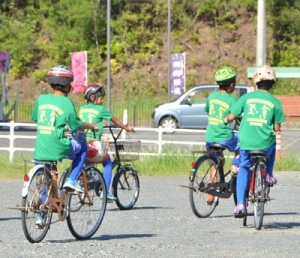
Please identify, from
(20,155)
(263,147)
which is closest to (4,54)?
(20,155)

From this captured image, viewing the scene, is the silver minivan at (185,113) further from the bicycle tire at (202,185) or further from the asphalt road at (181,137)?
the bicycle tire at (202,185)

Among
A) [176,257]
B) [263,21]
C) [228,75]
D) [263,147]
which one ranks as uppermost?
[263,21]

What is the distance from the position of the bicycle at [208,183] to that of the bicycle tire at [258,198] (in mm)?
1200

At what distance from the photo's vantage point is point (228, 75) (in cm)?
1382

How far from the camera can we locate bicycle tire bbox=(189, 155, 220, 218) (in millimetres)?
13594

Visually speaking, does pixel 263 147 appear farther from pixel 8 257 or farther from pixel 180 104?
pixel 180 104

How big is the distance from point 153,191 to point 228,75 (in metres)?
4.79

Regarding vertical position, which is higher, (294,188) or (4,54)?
(4,54)

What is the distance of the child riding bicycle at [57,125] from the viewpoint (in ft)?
35.7

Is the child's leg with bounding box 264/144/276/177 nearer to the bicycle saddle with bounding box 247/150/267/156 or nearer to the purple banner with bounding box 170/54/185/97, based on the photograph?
the bicycle saddle with bounding box 247/150/267/156

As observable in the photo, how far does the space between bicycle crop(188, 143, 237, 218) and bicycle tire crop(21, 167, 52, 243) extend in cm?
308

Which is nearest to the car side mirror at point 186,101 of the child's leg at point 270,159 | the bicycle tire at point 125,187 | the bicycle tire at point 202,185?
the bicycle tire at point 125,187

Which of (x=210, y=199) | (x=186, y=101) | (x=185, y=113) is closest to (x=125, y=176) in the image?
(x=210, y=199)

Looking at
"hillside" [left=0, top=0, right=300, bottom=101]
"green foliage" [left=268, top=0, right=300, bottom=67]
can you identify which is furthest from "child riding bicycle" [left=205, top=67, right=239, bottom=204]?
"green foliage" [left=268, top=0, right=300, bottom=67]
